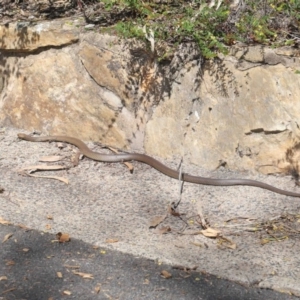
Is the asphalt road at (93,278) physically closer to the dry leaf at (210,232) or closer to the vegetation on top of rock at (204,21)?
the dry leaf at (210,232)

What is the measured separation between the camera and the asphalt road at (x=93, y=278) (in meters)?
4.21

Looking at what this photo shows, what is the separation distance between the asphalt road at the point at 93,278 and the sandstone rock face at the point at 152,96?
1836mm

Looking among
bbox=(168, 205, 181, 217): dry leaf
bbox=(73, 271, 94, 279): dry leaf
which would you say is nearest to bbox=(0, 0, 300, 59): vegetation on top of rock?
bbox=(168, 205, 181, 217): dry leaf

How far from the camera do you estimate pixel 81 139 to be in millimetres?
6699

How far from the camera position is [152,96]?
632cm

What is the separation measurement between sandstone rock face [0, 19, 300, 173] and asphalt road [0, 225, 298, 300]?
1836 mm

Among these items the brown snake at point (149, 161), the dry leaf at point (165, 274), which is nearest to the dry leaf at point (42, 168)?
the brown snake at point (149, 161)

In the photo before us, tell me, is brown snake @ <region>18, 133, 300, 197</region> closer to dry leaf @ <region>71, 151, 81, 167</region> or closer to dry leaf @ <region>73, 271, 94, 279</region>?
dry leaf @ <region>71, 151, 81, 167</region>

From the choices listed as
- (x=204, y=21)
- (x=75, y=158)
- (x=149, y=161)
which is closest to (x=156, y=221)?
(x=149, y=161)

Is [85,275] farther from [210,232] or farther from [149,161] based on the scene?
[149,161]

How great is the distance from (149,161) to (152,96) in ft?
2.03

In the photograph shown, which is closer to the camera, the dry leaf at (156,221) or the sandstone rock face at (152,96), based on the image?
the dry leaf at (156,221)

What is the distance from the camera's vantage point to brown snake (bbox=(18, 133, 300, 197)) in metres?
5.89

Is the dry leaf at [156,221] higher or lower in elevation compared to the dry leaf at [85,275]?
lower
